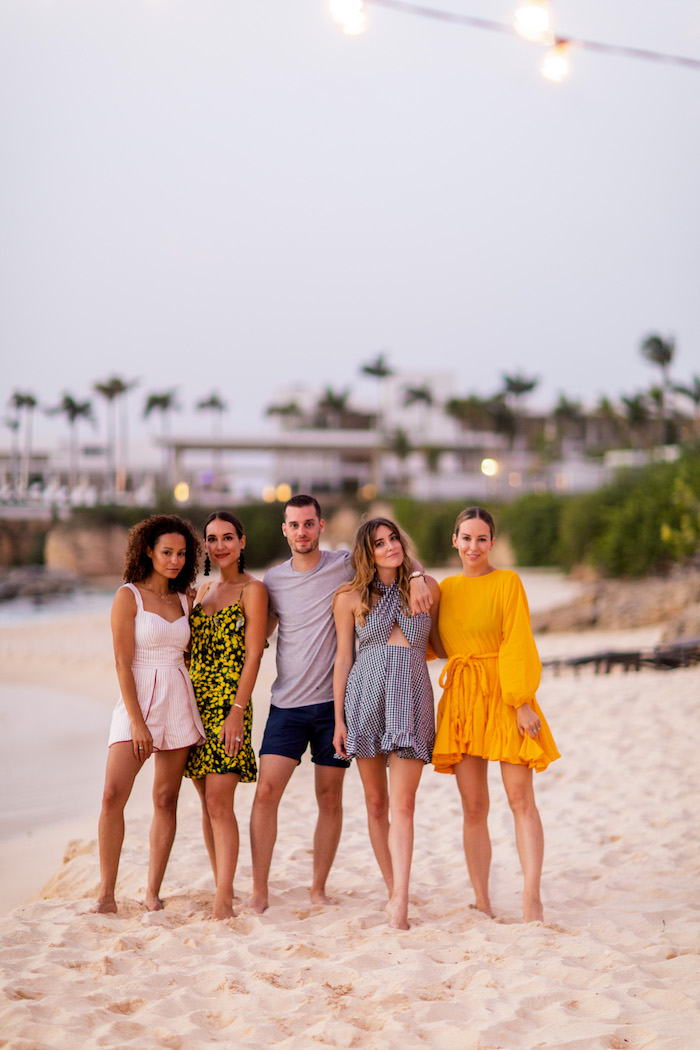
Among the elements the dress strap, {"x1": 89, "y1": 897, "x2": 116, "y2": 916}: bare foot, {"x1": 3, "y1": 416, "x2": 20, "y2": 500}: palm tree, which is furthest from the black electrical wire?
{"x1": 3, "y1": 416, "x2": 20, "y2": 500}: palm tree

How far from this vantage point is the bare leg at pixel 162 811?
3.50 metres

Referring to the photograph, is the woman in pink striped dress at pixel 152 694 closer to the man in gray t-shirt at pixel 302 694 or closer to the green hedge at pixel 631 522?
the man in gray t-shirt at pixel 302 694

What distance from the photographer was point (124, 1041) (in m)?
2.42

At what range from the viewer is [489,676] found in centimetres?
341

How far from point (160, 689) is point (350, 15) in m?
3.16

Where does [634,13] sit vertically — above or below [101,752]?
above

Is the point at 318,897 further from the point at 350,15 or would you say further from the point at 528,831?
the point at 350,15

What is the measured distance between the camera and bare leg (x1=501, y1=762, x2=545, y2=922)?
11.0 ft

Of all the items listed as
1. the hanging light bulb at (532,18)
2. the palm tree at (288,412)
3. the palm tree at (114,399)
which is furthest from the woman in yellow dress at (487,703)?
the palm tree at (114,399)

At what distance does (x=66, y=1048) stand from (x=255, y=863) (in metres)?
1.25

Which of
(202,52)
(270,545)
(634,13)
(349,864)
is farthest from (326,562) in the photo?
(270,545)

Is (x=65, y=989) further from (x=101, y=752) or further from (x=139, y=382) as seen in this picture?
(x=139, y=382)

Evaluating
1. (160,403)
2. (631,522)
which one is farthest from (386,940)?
(160,403)

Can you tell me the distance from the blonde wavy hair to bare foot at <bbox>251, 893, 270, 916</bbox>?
1154 mm
